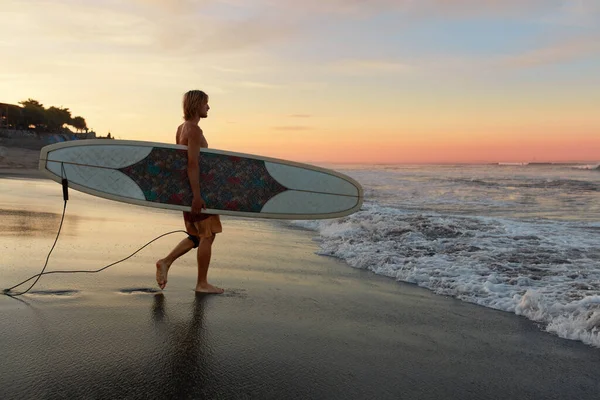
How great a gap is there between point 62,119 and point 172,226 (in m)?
66.9

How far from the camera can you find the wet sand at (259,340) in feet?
7.28

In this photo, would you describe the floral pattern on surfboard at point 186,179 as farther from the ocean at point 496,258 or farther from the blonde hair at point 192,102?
the ocean at point 496,258

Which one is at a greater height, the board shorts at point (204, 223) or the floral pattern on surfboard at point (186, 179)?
the floral pattern on surfboard at point (186, 179)

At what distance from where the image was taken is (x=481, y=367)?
262cm

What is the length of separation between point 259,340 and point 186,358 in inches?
19.9

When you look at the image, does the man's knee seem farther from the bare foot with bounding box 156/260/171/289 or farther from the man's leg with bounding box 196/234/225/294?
the bare foot with bounding box 156/260/171/289

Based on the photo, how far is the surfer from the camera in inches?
147

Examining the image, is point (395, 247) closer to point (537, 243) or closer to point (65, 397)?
point (537, 243)

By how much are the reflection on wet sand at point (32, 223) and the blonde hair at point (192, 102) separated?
10.4 ft

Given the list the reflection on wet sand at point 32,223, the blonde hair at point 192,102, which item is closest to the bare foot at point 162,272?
the blonde hair at point 192,102

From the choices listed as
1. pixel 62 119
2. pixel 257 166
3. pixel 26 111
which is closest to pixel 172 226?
pixel 257 166

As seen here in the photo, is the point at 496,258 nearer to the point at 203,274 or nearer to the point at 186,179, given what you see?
the point at 203,274

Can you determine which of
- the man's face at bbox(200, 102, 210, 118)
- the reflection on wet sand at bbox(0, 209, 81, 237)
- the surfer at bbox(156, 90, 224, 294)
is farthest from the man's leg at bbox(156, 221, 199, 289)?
the reflection on wet sand at bbox(0, 209, 81, 237)

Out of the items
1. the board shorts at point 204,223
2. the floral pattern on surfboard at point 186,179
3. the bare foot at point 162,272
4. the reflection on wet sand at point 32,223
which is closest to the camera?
the bare foot at point 162,272
